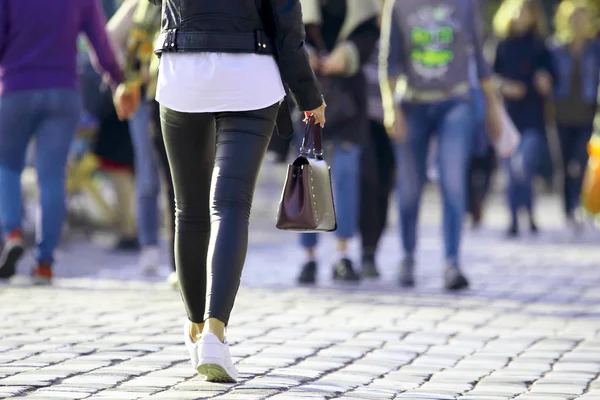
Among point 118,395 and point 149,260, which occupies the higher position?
point 149,260

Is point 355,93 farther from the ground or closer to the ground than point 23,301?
farther from the ground

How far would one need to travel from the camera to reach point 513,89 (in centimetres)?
1421

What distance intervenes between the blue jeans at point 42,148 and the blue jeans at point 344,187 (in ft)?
5.11

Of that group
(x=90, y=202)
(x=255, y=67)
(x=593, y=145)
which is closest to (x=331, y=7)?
(x=255, y=67)

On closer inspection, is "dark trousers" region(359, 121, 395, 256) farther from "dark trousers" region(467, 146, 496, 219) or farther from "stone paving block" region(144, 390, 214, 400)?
"dark trousers" region(467, 146, 496, 219)

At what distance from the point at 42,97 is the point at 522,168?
21.6 ft

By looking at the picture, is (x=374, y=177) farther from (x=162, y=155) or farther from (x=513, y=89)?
(x=513, y=89)

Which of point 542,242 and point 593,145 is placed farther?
point 593,145

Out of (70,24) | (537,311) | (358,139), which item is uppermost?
(70,24)

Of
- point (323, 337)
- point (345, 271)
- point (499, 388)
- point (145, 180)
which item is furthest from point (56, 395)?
point (145, 180)

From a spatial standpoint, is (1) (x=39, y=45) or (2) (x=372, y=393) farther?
(1) (x=39, y=45)

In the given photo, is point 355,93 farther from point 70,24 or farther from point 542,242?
point 542,242

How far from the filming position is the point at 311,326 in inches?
281

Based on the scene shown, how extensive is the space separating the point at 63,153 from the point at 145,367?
367 centimetres
